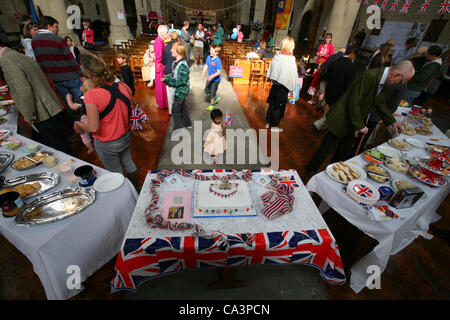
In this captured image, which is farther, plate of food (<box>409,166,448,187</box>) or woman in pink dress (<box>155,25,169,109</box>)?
woman in pink dress (<box>155,25,169,109</box>)

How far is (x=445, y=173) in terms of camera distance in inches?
89.6

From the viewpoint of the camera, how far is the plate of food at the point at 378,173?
7.14 ft

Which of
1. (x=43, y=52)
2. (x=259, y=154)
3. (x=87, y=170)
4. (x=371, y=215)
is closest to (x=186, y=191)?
(x=87, y=170)

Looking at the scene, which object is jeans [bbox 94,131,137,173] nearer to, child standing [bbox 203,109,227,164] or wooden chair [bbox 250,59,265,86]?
child standing [bbox 203,109,227,164]

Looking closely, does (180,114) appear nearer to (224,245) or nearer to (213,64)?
(213,64)

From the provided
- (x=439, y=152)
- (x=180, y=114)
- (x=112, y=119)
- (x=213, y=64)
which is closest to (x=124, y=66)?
(x=180, y=114)

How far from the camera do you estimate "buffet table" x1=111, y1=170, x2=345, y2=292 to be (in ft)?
5.03

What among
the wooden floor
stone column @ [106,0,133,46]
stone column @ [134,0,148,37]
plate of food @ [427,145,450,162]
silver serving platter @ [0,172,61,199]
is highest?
stone column @ [134,0,148,37]

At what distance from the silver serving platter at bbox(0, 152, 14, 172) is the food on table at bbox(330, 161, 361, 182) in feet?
11.1

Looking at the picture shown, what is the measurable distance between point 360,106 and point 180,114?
10.9 ft

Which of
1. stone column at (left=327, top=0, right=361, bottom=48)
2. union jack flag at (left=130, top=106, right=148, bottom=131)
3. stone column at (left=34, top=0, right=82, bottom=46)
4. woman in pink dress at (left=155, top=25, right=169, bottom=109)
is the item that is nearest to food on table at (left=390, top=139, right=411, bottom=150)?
union jack flag at (left=130, top=106, right=148, bottom=131)

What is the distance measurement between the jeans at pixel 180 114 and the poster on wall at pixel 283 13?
9.42 metres

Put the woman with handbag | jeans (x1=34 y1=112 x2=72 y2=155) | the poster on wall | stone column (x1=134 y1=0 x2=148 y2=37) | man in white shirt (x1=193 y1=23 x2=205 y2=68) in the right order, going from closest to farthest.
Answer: the woman with handbag
jeans (x1=34 y1=112 x2=72 y2=155)
man in white shirt (x1=193 y1=23 x2=205 y2=68)
the poster on wall
stone column (x1=134 y1=0 x2=148 y2=37)

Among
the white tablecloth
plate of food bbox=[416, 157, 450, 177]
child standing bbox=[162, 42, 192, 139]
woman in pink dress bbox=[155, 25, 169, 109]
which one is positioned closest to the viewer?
the white tablecloth
